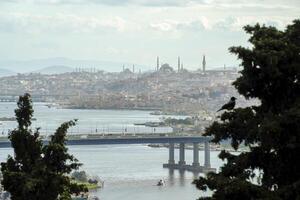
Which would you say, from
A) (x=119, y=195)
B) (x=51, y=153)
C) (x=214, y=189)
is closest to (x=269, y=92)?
(x=214, y=189)

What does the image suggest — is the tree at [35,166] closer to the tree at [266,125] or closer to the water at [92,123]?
the tree at [266,125]

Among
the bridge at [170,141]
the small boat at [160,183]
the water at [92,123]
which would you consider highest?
the water at [92,123]

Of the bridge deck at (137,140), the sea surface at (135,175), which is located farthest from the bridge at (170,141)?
the sea surface at (135,175)

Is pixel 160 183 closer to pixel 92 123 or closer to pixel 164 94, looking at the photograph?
pixel 92 123

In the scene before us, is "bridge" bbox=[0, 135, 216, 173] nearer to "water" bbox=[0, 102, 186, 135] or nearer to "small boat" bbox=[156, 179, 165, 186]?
"water" bbox=[0, 102, 186, 135]

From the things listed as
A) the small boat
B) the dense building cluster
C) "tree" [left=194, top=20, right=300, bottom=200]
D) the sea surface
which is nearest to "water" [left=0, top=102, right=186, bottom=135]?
the dense building cluster

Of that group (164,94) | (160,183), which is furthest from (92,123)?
(164,94)
